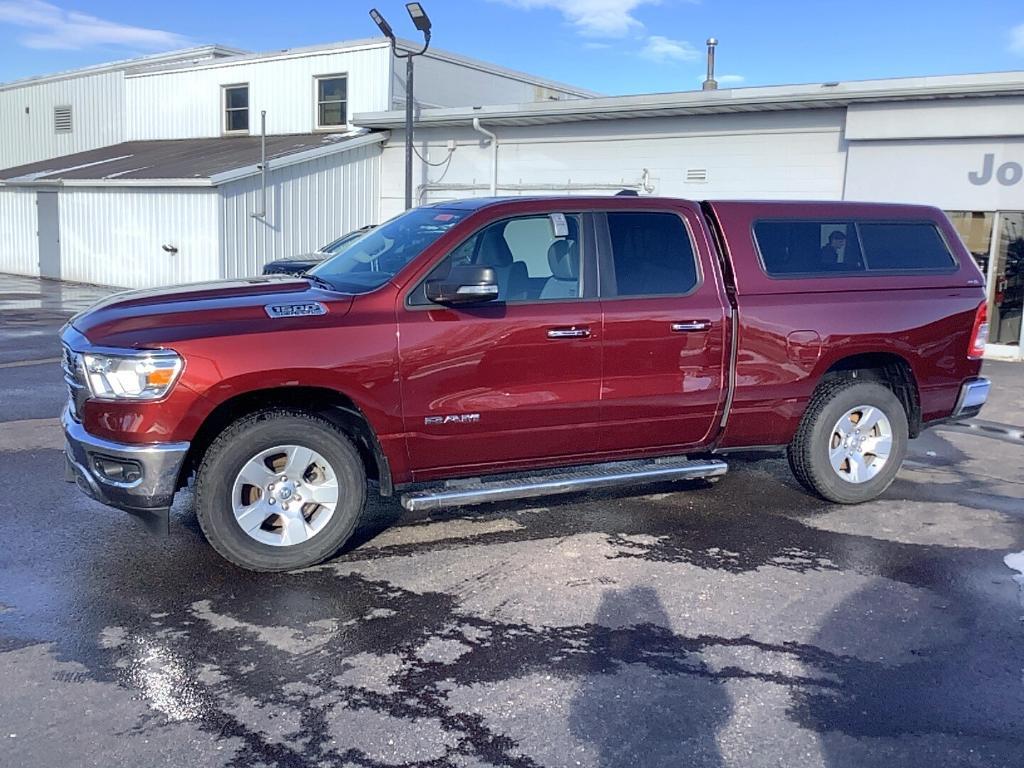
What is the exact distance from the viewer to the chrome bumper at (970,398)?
21.6ft

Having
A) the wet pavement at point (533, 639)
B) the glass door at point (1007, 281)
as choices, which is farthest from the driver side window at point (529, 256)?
the glass door at point (1007, 281)

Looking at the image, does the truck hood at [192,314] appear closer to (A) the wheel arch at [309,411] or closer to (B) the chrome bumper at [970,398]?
(A) the wheel arch at [309,411]

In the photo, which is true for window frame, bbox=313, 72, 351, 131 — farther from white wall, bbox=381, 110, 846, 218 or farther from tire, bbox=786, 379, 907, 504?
tire, bbox=786, 379, 907, 504

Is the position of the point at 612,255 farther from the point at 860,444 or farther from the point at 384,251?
the point at 860,444

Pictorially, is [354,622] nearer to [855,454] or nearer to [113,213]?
[855,454]

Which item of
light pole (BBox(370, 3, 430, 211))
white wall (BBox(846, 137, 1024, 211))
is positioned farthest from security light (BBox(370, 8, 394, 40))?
white wall (BBox(846, 137, 1024, 211))

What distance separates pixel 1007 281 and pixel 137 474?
41.8ft

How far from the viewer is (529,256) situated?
551 centimetres

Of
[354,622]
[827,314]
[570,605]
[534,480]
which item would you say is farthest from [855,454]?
[354,622]

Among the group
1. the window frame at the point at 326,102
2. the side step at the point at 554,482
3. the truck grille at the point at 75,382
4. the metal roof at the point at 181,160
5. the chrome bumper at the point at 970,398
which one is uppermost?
the window frame at the point at 326,102

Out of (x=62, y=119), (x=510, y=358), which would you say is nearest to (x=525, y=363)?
(x=510, y=358)

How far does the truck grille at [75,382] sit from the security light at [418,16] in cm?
1239

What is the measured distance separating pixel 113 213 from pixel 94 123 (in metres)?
8.55

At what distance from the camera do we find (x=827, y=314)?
19.7 feet
